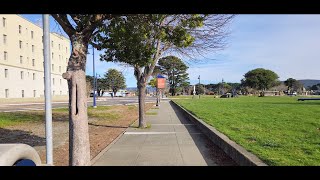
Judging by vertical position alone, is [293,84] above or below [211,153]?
above

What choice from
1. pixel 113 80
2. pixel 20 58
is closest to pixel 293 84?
pixel 113 80

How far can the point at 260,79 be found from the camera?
11194 centimetres

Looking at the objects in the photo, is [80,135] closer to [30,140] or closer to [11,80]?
[30,140]

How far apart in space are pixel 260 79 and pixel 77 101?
111 m

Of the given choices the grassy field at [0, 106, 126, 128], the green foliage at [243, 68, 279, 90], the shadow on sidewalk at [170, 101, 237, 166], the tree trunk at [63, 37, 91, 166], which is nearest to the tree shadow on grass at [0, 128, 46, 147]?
the grassy field at [0, 106, 126, 128]

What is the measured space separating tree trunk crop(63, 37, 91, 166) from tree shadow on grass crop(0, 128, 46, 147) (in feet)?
15.8

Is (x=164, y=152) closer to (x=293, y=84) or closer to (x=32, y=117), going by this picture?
(x=32, y=117)

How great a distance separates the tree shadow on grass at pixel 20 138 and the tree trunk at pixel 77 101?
482 centimetres

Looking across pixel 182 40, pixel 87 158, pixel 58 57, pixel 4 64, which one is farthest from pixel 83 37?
pixel 58 57

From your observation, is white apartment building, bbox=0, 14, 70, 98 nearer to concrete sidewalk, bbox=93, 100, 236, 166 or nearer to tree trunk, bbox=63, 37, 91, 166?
concrete sidewalk, bbox=93, 100, 236, 166

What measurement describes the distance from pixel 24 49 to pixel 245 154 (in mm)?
57158

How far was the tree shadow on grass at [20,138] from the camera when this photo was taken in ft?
37.1

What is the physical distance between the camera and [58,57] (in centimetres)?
7306
